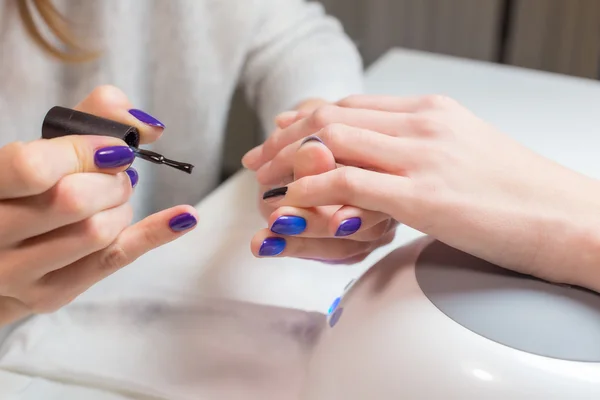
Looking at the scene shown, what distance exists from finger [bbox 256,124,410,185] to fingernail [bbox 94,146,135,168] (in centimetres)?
13

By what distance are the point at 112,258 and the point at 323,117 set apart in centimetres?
19

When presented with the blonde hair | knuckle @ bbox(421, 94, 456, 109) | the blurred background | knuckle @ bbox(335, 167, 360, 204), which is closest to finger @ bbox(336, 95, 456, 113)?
knuckle @ bbox(421, 94, 456, 109)

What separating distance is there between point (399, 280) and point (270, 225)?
9cm

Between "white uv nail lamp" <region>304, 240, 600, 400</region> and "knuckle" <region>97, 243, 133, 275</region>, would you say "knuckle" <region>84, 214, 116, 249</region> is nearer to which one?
"knuckle" <region>97, 243, 133, 275</region>

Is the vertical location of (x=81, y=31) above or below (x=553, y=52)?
above

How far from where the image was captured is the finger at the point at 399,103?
19.5 inches

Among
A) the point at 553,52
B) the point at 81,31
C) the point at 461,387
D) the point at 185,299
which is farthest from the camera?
the point at 553,52

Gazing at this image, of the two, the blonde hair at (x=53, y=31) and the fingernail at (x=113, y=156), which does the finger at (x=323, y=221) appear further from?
the blonde hair at (x=53, y=31)

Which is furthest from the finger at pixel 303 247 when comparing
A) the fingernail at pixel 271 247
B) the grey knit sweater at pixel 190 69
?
the grey knit sweater at pixel 190 69

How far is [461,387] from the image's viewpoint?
14.5 inches

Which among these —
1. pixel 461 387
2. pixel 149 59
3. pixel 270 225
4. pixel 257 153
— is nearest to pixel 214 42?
pixel 149 59

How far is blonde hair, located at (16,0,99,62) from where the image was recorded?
2.34ft

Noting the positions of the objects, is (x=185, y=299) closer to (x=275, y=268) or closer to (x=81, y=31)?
→ (x=275, y=268)

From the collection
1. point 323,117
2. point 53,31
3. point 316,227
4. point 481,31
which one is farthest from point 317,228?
point 481,31
